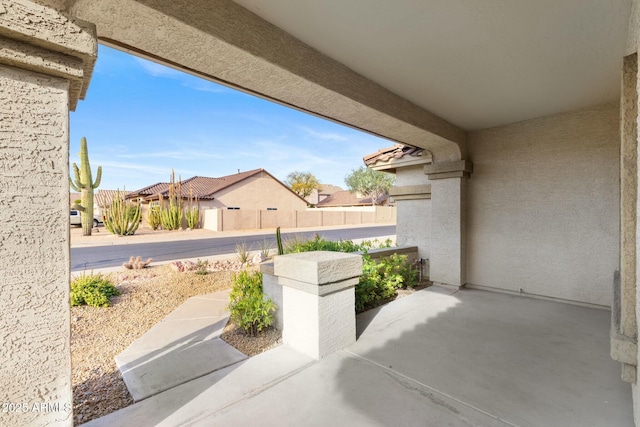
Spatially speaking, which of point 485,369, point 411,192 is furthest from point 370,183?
point 485,369

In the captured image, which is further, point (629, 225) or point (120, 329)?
point (120, 329)

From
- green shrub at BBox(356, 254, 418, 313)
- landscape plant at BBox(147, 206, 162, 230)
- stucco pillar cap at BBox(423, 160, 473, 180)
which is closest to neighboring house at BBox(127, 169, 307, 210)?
landscape plant at BBox(147, 206, 162, 230)

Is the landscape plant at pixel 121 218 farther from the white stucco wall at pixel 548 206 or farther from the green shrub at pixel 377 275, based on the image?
the white stucco wall at pixel 548 206

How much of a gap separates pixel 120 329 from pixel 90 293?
56.7 inches

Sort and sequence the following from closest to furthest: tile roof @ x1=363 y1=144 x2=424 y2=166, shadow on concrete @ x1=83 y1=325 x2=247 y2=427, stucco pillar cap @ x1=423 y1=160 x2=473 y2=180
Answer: shadow on concrete @ x1=83 y1=325 x2=247 y2=427, stucco pillar cap @ x1=423 y1=160 x2=473 y2=180, tile roof @ x1=363 y1=144 x2=424 y2=166

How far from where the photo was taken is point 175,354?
3.21 meters

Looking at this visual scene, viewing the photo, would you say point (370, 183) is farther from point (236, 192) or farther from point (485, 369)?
point (485, 369)

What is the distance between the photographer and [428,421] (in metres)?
2.15

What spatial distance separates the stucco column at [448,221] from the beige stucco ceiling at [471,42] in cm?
174

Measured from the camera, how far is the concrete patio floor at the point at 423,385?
2.18m

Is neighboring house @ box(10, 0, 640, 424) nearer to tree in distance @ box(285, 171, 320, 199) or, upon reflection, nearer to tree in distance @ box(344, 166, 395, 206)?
tree in distance @ box(344, 166, 395, 206)

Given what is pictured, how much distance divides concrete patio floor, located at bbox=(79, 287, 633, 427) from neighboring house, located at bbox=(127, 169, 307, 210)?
24041mm

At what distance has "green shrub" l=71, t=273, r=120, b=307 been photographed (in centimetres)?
481

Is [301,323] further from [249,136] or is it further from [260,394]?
[249,136]
